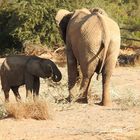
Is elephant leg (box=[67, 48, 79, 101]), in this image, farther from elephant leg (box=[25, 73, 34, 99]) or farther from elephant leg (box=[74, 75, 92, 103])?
elephant leg (box=[25, 73, 34, 99])

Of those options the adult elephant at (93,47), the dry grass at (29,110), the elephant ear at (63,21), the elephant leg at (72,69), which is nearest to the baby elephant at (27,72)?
the elephant leg at (72,69)

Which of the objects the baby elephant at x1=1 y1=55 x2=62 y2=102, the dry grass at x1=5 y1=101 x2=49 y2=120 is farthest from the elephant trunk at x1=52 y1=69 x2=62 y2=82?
the dry grass at x1=5 y1=101 x2=49 y2=120

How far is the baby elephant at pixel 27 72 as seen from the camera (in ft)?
41.8

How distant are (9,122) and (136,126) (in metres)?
2.14

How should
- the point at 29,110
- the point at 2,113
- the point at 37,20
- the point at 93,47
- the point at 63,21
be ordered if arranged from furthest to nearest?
the point at 37,20 < the point at 63,21 < the point at 93,47 < the point at 2,113 < the point at 29,110

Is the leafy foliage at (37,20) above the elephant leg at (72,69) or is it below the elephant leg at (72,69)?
below

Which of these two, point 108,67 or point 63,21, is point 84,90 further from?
point 63,21

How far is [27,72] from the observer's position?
12906 millimetres

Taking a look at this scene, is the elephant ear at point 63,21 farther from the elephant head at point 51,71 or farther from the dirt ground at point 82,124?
the dirt ground at point 82,124

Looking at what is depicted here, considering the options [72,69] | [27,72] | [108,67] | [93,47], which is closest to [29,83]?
[27,72]

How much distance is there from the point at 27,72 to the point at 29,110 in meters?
2.53

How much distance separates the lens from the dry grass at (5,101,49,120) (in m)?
10.4

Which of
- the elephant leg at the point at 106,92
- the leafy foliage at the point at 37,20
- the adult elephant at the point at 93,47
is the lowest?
the leafy foliage at the point at 37,20

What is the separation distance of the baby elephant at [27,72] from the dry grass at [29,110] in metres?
1.93
